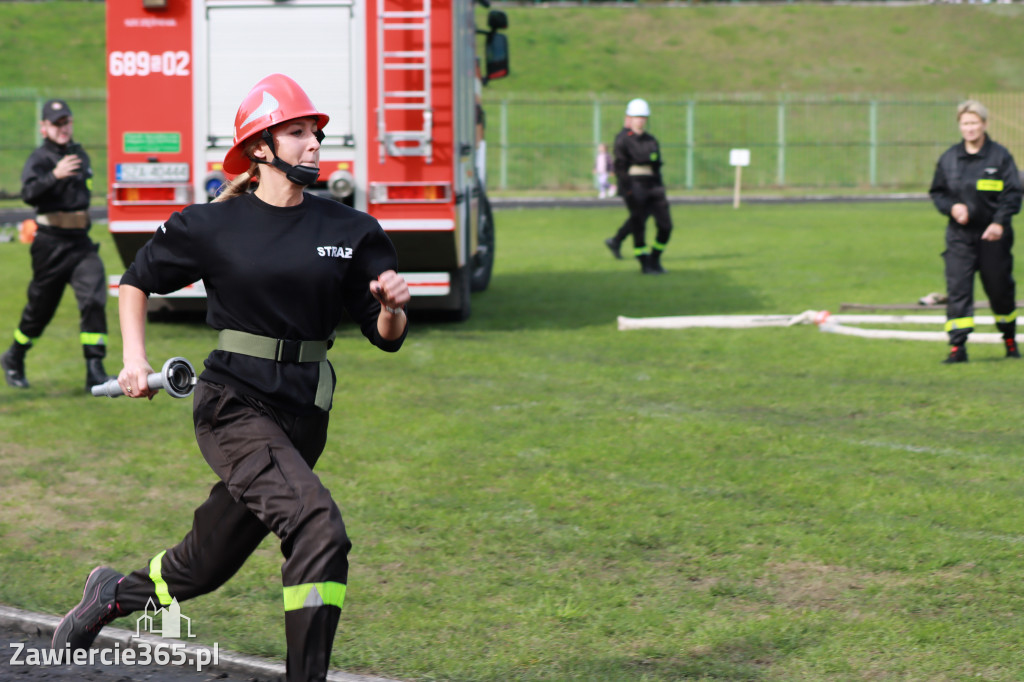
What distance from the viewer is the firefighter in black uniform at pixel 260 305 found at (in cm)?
390

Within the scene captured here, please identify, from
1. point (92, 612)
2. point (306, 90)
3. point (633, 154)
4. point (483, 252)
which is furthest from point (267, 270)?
point (633, 154)

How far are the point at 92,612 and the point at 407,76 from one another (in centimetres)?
789

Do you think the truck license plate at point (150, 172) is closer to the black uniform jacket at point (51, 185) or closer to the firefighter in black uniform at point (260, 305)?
the black uniform jacket at point (51, 185)

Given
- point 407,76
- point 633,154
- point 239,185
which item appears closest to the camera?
point 239,185

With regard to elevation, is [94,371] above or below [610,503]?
above

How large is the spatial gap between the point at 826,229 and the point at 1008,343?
14785 millimetres

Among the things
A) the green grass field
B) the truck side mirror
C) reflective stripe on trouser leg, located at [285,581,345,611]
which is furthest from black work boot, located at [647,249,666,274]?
reflective stripe on trouser leg, located at [285,581,345,611]

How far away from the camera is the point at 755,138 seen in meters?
50.1

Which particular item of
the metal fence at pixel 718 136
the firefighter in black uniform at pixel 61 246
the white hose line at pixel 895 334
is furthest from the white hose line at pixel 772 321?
the metal fence at pixel 718 136

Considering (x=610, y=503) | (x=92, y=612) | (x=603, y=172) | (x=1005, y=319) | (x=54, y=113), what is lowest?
(x=610, y=503)

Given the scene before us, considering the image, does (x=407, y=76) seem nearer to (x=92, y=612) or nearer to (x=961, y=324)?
(x=961, y=324)

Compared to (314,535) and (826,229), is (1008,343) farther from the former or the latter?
(826,229)

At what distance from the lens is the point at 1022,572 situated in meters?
5.29

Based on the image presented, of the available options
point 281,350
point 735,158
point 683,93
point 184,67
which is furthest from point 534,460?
point 683,93
